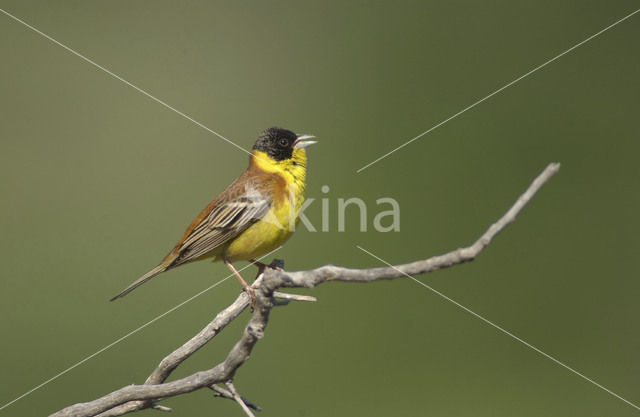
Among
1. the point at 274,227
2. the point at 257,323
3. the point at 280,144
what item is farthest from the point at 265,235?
the point at 257,323

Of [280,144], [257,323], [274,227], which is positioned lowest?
[257,323]

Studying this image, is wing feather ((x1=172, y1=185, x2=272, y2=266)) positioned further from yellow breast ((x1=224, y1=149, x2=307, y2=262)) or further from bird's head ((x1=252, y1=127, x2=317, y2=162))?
bird's head ((x1=252, y1=127, x2=317, y2=162))

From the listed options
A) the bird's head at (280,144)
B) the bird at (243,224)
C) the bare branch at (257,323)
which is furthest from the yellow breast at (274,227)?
the bare branch at (257,323)

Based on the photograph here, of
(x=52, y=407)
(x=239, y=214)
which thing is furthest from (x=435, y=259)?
(x=52, y=407)

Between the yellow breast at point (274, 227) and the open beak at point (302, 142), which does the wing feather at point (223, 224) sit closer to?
the yellow breast at point (274, 227)

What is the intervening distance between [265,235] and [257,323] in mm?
1682

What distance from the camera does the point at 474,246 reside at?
148 centimetres

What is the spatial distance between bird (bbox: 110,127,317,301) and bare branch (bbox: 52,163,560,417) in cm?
131

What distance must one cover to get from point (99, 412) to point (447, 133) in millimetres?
5840

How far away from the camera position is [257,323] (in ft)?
6.13

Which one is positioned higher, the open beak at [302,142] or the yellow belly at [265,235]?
the open beak at [302,142]

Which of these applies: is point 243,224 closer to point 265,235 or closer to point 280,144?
point 265,235

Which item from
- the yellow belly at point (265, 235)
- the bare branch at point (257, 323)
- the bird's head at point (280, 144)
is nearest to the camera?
the bare branch at point (257, 323)

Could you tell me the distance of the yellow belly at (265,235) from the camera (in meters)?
3.54
